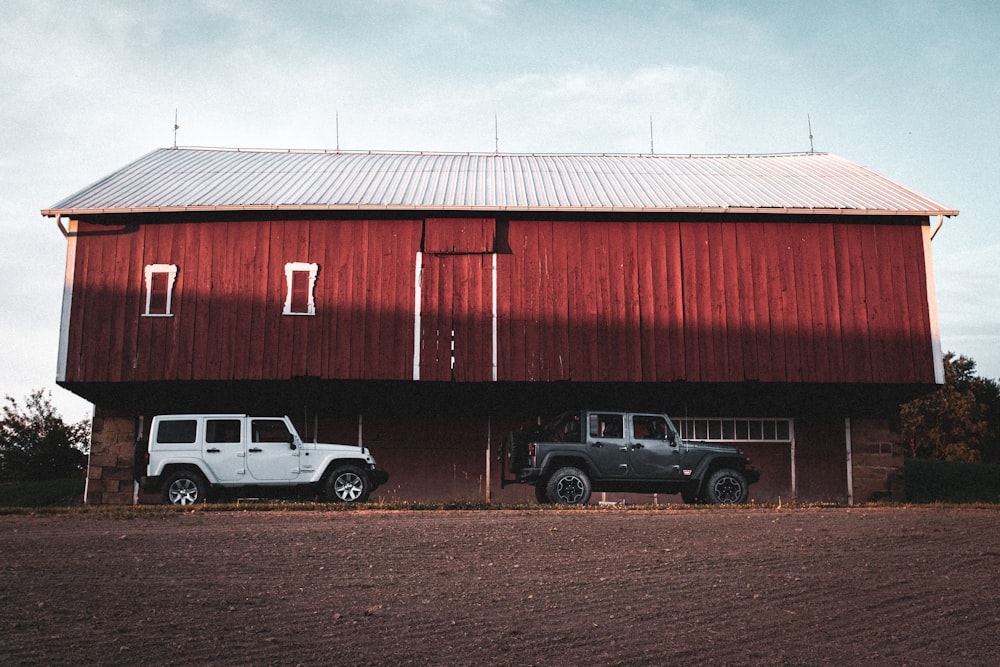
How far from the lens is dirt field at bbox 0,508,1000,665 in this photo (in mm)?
6680

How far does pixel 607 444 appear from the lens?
1594 centimetres

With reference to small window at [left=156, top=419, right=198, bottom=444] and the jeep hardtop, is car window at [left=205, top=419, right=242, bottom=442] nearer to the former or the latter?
small window at [left=156, top=419, right=198, bottom=444]

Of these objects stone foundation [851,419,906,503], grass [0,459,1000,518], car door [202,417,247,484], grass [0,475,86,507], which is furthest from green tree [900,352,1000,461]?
car door [202,417,247,484]

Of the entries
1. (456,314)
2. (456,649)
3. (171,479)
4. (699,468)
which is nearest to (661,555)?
(456,649)

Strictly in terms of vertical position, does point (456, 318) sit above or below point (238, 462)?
above

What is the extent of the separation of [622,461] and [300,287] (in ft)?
27.1

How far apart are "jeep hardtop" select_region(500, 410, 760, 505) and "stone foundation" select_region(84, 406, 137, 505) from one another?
9162mm

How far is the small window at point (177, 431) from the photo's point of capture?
1625 cm

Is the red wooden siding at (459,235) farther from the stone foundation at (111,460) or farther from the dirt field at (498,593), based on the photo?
the dirt field at (498,593)

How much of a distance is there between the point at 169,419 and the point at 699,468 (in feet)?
30.0

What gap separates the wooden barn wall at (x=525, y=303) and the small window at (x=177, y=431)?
11.4ft

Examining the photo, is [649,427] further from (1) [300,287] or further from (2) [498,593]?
(2) [498,593]

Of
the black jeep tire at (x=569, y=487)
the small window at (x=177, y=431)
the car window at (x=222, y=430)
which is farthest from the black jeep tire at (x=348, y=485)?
the black jeep tire at (x=569, y=487)

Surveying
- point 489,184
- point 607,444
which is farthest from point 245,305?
point 607,444
